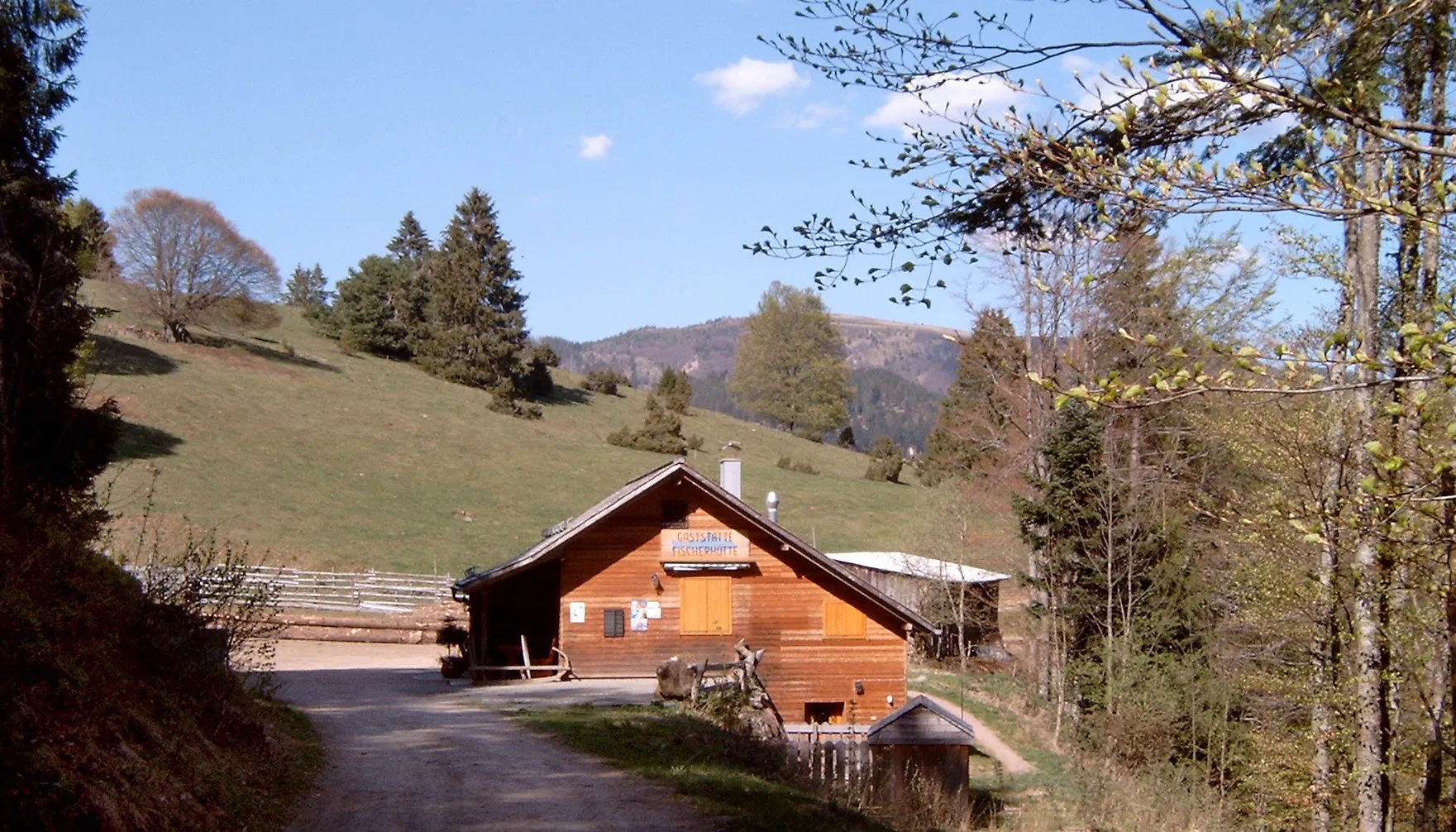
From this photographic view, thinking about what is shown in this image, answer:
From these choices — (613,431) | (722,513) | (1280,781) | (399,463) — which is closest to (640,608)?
(722,513)

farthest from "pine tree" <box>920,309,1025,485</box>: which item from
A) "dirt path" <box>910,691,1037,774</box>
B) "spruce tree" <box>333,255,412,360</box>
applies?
"spruce tree" <box>333,255,412,360</box>

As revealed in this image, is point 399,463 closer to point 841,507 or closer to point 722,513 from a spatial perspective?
point 841,507

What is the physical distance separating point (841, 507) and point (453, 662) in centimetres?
3568

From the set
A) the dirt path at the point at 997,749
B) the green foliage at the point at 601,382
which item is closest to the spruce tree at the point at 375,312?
the green foliage at the point at 601,382

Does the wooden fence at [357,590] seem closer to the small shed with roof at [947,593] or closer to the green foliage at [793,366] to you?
the small shed with roof at [947,593]

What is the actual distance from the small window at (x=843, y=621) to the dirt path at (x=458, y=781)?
9681 mm

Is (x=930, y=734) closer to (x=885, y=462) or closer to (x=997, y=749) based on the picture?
(x=997, y=749)

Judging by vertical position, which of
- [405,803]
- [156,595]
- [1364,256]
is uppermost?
[1364,256]

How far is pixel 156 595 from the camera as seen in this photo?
Result: 12.2 metres

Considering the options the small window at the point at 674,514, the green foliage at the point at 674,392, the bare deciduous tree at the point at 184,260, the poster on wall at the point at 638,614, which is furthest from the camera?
the green foliage at the point at 674,392

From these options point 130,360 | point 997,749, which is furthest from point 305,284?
point 997,749

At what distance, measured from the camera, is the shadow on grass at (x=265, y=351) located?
68.7 metres

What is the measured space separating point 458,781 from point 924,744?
31.0ft

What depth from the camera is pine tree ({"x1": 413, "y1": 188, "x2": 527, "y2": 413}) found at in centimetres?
7756
